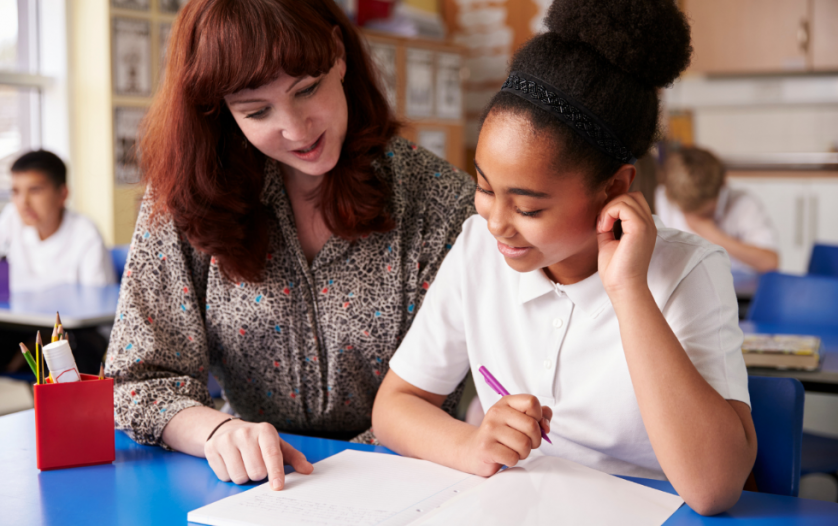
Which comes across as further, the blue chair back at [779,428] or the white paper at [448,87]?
the white paper at [448,87]

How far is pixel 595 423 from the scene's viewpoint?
1002 mm

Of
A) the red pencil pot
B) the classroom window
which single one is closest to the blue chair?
the red pencil pot

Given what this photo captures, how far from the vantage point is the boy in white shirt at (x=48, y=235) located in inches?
126

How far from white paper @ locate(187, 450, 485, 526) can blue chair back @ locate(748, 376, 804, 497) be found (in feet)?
1.41

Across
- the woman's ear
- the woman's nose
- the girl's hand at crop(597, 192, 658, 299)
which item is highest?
the woman's ear

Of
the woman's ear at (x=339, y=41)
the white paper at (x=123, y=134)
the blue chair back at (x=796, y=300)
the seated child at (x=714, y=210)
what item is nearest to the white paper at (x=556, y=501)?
the woman's ear at (x=339, y=41)

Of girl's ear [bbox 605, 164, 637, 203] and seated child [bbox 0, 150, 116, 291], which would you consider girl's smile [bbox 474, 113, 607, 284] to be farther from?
seated child [bbox 0, 150, 116, 291]

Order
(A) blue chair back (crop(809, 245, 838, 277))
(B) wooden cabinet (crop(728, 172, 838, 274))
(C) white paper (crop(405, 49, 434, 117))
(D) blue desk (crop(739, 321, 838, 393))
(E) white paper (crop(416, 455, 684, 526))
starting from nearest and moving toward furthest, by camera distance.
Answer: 1. (E) white paper (crop(416, 455, 684, 526))
2. (D) blue desk (crop(739, 321, 838, 393))
3. (A) blue chair back (crop(809, 245, 838, 277))
4. (B) wooden cabinet (crop(728, 172, 838, 274))
5. (C) white paper (crop(405, 49, 434, 117))

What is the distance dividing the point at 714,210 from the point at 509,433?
9.66 feet

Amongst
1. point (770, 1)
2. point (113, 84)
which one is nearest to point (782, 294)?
point (113, 84)

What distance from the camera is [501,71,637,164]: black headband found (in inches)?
34.8

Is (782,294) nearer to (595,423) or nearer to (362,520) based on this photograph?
(595,423)

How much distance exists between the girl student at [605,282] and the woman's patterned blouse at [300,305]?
313mm

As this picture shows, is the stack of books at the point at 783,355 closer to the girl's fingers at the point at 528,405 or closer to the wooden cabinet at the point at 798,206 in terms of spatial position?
the girl's fingers at the point at 528,405
